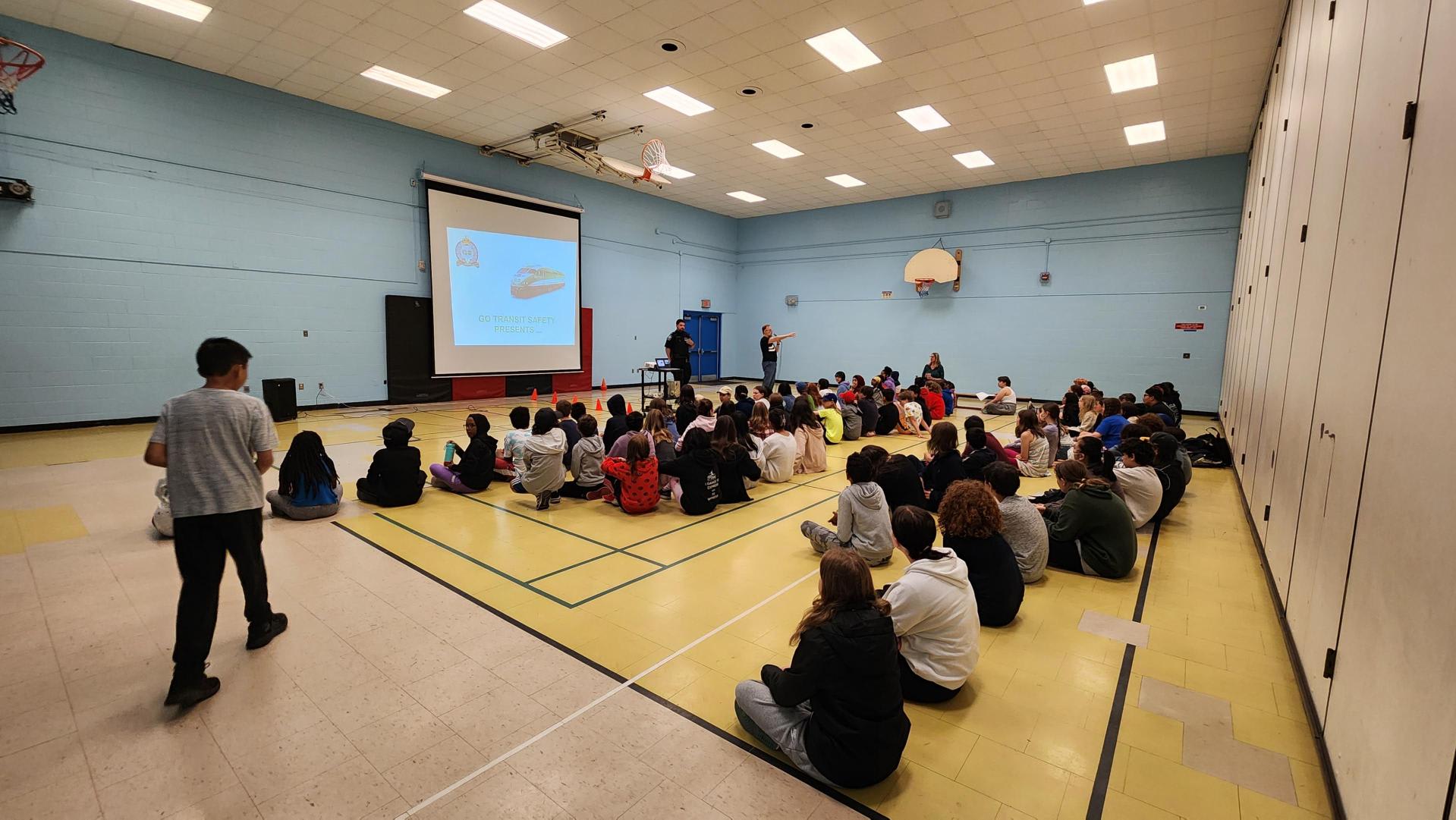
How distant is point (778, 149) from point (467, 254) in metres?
7.23

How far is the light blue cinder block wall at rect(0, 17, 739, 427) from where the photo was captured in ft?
27.8

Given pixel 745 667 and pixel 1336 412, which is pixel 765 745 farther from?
pixel 1336 412

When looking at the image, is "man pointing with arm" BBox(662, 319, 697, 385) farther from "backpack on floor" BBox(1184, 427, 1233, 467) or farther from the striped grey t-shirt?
the striped grey t-shirt

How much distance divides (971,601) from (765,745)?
1.16 metres

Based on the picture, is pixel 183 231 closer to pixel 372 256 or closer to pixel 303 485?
pixel 372 256

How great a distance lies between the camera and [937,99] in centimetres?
984

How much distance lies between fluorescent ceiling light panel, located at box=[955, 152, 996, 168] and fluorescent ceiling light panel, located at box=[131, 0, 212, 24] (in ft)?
42.7

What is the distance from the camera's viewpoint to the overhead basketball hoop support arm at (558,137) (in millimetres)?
11445

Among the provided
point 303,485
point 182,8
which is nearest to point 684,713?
point 303,485

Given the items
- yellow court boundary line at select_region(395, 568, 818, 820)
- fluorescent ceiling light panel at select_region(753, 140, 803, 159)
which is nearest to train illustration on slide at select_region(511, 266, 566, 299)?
fluorescent ceiling light panel at select_region(753, 140, 803, 159)

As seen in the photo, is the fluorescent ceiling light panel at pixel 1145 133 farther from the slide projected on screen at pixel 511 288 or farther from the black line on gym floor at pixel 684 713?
the black line on gym floor at pixel 684 713

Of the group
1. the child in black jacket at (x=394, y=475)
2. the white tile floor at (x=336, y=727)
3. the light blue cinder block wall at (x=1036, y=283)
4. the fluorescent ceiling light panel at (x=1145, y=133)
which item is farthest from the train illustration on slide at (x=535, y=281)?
the fluorescent ceiling light panel at (x=1145, y=133)

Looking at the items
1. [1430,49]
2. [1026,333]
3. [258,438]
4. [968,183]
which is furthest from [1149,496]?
[968,183]

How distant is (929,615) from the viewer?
2.66 metres
